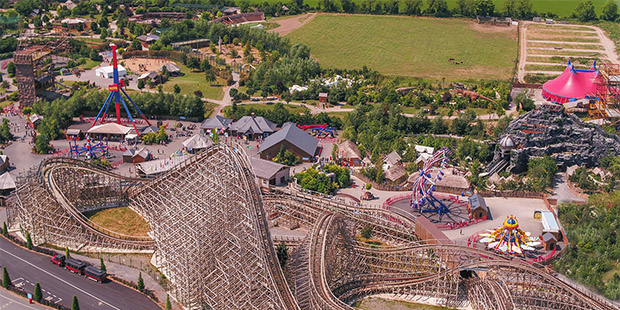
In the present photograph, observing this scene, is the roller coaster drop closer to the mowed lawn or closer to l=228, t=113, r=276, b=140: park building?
l=228, t=113, r=276, b=140: park building

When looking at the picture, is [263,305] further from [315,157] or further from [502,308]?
[315,157]

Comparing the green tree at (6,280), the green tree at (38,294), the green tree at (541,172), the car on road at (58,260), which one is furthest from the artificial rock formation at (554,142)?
the green tree at (6,280)

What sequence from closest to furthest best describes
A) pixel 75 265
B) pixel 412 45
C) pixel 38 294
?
1. pixel 38 294
2. pixel 75 265
3. pixel 412 45

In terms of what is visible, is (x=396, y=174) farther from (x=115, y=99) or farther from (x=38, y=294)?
(x=115, y=99)

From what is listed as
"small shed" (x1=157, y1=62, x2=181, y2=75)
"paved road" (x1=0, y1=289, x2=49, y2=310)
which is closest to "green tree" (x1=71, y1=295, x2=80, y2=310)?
"paved road" (x1=0, y1=289, x2=49, y2=310)

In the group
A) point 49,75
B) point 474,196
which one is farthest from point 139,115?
point 474,196

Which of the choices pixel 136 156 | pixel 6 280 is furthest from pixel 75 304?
pixel 136 156
